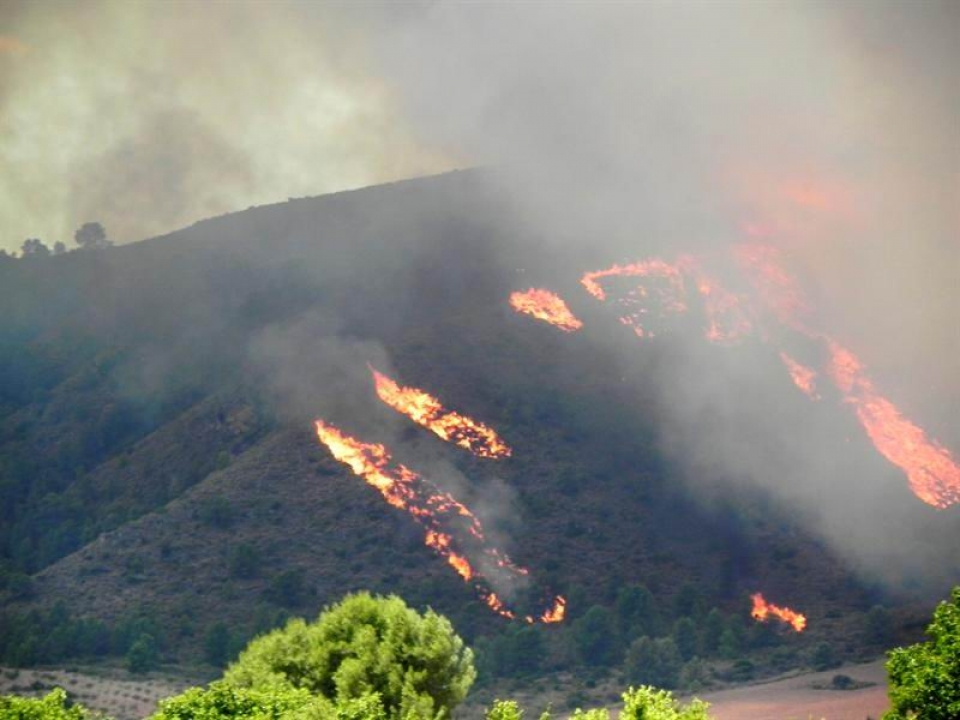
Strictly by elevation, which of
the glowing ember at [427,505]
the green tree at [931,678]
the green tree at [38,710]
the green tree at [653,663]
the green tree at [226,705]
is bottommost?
the green tree at [38,710]

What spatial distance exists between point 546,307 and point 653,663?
80020 mm

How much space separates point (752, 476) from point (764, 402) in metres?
16.8

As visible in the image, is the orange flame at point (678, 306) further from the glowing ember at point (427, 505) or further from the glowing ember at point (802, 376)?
the glowing ember at point (427, 505)

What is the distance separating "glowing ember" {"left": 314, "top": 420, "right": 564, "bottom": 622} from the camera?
144m

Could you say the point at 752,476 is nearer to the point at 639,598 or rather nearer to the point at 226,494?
the point at 639,598

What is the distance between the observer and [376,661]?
56906 mm

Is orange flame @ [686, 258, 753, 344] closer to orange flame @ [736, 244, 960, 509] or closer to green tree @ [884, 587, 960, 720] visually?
orange flame @ [736, 244, 960, 509]

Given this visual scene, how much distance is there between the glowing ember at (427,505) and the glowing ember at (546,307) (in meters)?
40.6

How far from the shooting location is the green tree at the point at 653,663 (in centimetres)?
11906

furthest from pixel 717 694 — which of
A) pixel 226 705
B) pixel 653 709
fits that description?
pixel 653 709

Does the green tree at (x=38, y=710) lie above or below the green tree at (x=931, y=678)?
below

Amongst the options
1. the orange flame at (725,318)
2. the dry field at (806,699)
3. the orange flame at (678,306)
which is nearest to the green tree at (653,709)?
the dry field at (806,699)

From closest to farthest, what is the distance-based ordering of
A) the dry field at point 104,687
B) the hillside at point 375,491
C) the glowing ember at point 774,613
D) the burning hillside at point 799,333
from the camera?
the dry field at point 104,687, the glowing ember at point 774,613, the hillside at point 375,491, the burning hillside at point 799,333

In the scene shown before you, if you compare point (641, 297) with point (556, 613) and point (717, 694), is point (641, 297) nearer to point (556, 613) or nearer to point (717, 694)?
point (556, 613)
